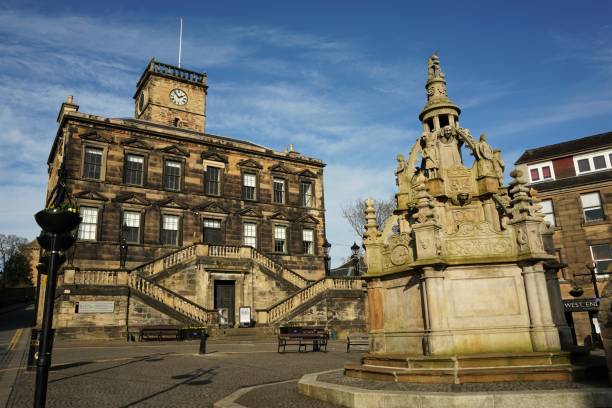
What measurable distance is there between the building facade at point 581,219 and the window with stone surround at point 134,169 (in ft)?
86.1

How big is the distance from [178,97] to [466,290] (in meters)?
40.0

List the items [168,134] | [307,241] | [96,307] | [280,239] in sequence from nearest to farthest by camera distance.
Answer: [96,307] < [168,134] < [280,239] < [307,241]

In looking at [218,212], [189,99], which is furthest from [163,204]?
[189,99]

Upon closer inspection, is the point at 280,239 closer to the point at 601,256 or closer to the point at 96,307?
the point at 96,307

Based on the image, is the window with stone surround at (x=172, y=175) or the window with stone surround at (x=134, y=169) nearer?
the window with stone surround at (x=134, y=169)

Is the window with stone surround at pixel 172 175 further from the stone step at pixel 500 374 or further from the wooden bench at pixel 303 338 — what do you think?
the stone step at pixel 500 374

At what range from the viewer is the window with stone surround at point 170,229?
103 ft

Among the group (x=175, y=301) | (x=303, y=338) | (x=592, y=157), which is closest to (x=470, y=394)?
(x=303, y=338)

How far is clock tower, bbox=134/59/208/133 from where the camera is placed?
42.0 m

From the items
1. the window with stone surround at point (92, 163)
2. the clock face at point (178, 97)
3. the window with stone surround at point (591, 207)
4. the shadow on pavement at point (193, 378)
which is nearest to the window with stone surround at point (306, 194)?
the clock face at point (178, 97)

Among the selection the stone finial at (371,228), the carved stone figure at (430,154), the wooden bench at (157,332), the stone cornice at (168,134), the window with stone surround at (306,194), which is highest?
the stone cornice at (168,134)

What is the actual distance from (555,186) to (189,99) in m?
32.6

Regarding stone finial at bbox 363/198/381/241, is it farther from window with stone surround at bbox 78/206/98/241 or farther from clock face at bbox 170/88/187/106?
clock face at bbox 170/88/187/106

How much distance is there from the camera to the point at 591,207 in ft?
89.1
